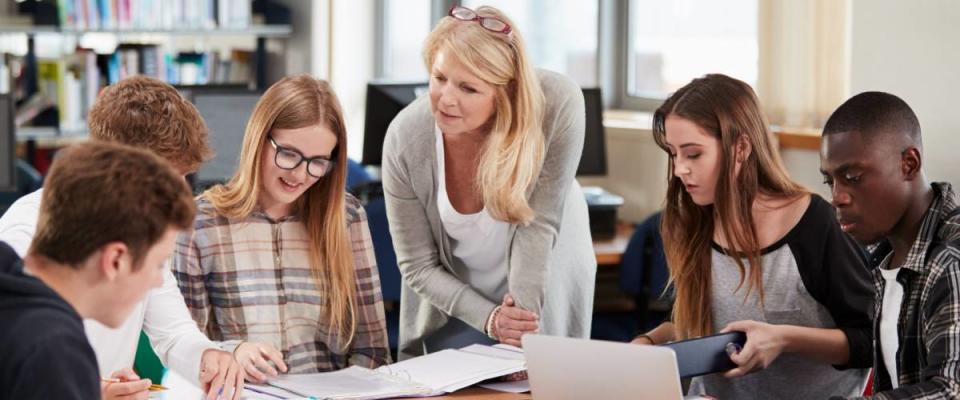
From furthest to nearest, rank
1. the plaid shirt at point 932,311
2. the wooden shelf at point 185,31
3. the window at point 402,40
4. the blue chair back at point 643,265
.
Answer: the window at point 402,40
the wooden shelf at point 185,31
the blue chair back at point 643,265
the plaid shirt at point 932,311

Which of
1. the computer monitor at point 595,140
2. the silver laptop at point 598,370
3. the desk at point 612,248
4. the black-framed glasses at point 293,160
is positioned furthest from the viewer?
the computer monitor at point 595,140

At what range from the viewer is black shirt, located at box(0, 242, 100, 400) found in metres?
1.32

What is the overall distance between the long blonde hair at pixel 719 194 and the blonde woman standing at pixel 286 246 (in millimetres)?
628

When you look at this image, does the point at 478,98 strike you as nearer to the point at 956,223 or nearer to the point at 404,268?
the point at 404,268

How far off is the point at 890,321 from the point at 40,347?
136 cm

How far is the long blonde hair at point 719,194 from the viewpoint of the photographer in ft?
7.59

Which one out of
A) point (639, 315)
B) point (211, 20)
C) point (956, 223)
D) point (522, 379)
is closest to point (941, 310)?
point (956, 223)

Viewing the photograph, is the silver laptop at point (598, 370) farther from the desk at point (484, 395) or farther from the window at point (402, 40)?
the window at point (402, 40)

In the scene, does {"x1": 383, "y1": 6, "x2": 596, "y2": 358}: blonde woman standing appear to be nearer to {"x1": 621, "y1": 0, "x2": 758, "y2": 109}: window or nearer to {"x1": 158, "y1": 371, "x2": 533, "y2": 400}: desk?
{"x1": 158, "y1": 371, "x2": 533, "y2": 400}: desk

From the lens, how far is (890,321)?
207cm

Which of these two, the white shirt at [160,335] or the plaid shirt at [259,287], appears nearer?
the white shirt at [160,335]

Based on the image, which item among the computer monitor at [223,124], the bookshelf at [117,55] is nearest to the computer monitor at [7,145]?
the bookshelf at [117,55]

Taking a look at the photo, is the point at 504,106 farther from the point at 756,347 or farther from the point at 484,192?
the point at 756,347

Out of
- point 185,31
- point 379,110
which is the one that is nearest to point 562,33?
point 379,110
